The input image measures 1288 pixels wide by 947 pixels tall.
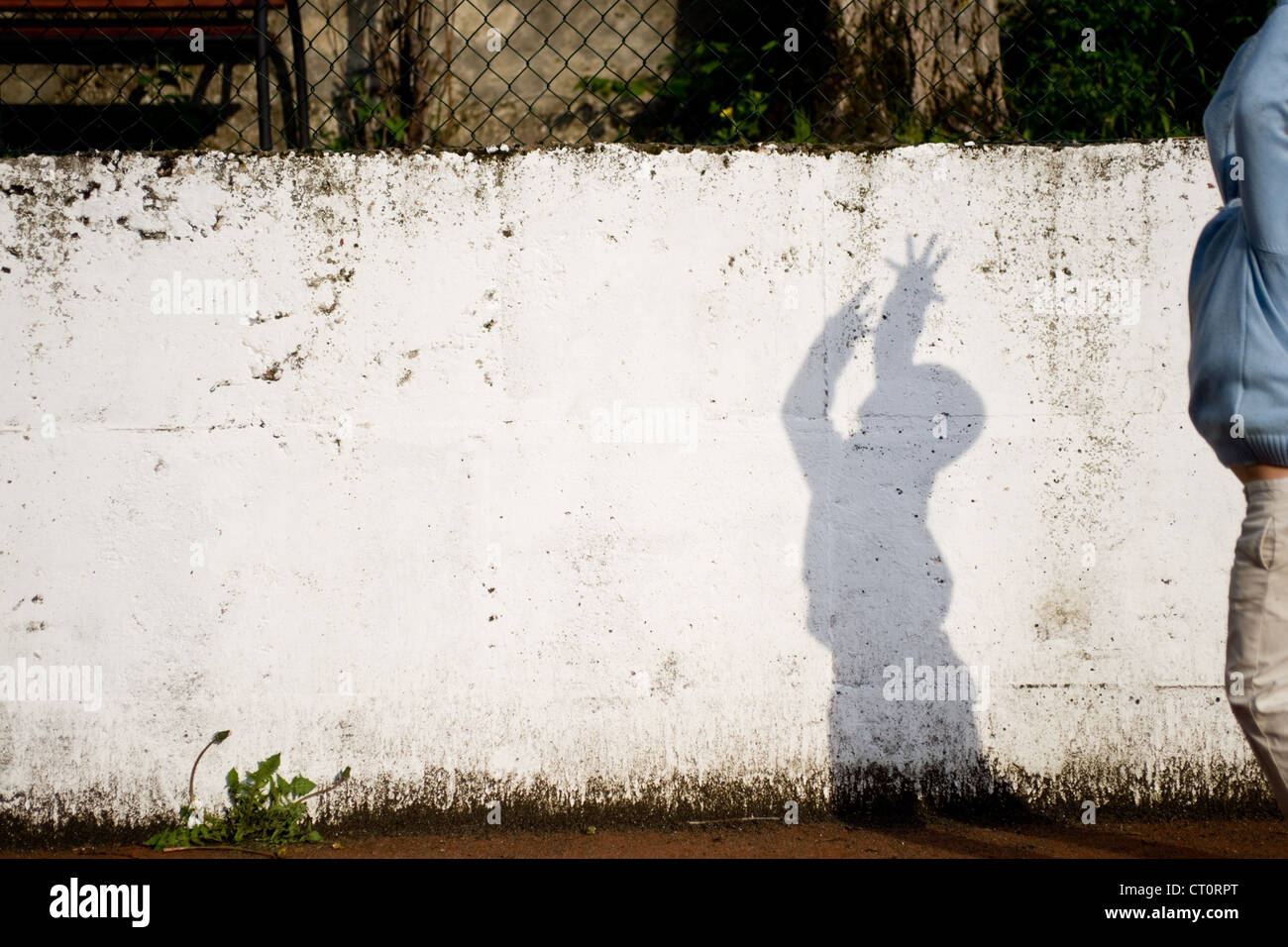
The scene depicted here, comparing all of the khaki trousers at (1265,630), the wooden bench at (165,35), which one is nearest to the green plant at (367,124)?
the wooden bench at (165,35)

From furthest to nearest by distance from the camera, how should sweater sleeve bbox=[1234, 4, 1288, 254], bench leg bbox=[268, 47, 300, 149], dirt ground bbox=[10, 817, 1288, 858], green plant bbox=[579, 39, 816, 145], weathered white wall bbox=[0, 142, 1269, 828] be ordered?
1. bench leg bbox=[268, 47, 300, 149]
2. green plant bbox=[579, 39, 816, 145]
3. weathered white wall bbox=[0, 142, 1269, 828]
4. dirt ground bbox=[10, 817, 1288, 858]
5. sweater sleeve bbox=[1234, 4, 1288, 254]

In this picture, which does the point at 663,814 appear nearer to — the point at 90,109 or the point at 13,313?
the point at 13,313

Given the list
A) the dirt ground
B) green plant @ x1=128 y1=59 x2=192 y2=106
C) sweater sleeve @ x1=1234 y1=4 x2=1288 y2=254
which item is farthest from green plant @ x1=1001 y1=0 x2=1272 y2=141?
green plant @ x1=128 y1=59 x2=192 y2=106

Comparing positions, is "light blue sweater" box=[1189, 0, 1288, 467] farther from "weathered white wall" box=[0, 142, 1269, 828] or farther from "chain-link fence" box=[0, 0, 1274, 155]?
"chain-link fence" box=[0, 0, 1274, 155]

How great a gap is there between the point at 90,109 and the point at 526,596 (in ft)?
11.6

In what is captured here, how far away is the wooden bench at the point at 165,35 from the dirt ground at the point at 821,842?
2268 millimetres

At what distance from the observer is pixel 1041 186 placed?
3.11 metres

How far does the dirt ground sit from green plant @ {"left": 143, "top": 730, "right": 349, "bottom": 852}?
0.15 feet

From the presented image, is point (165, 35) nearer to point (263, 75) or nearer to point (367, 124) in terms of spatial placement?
point (367, 124)

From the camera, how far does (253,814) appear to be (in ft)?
10.00

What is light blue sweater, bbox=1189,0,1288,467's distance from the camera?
1928 mm

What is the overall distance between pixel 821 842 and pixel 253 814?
1.74 m

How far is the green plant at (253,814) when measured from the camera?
3018 mm

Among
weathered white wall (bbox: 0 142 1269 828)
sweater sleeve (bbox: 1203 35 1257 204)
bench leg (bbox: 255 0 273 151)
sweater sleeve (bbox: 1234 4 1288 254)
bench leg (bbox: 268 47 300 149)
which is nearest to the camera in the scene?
sweater sleeve (bbox: 1234 4 1288 254)
